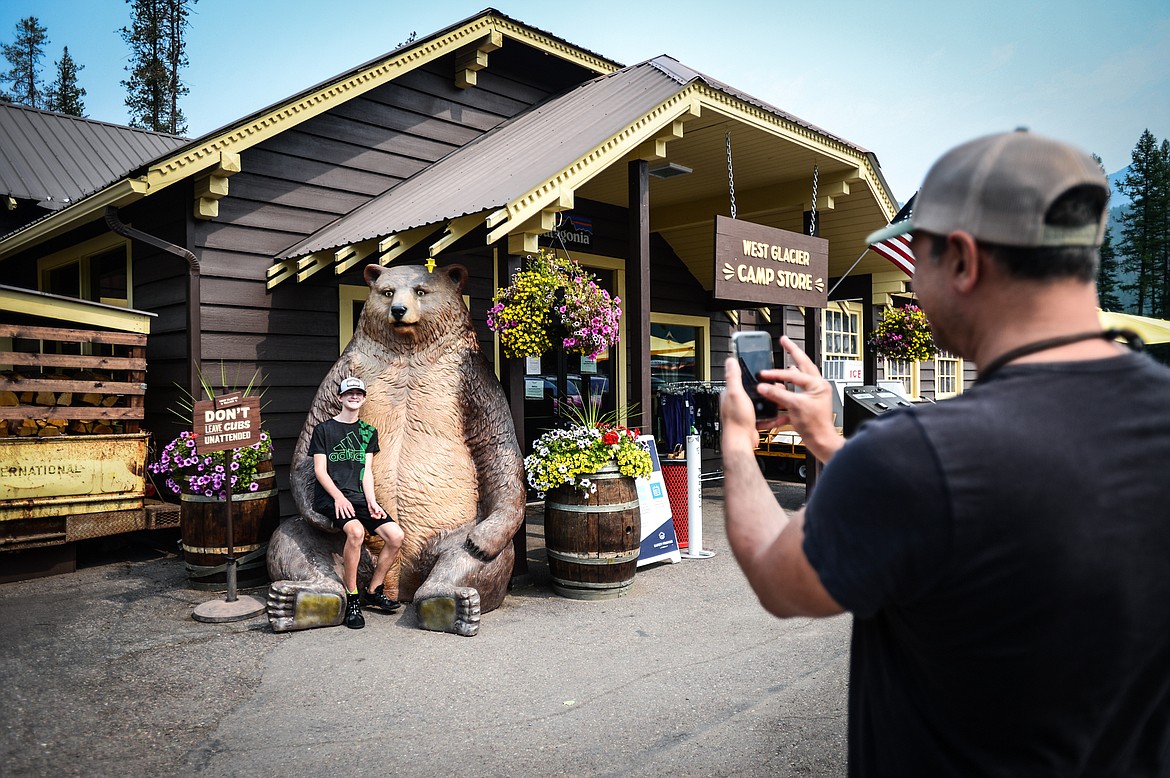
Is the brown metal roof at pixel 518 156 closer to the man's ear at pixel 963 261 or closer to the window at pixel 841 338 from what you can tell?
the man's ear at pixel 963 261

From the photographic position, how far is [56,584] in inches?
238

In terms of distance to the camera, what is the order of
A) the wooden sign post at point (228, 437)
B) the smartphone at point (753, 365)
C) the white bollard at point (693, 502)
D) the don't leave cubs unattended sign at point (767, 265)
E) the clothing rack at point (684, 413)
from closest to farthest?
the smartphone at point (753, 365) < the wooden sign post at point (228, 437) < the don't leave cubs unattended sign at point (767, 265) < the white bollard at point (693, 502) < the clothing rack at point (684, 413)

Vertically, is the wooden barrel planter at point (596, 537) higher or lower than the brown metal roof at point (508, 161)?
lower

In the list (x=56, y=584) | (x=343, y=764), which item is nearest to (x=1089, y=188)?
(x=343, y=764)

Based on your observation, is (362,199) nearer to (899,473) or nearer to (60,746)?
(60,746)

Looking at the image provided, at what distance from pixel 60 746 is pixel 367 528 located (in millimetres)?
2032

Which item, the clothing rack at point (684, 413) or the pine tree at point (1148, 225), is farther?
the pine tree at point (1148, 225)

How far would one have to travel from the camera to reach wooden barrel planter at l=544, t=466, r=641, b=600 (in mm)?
5492

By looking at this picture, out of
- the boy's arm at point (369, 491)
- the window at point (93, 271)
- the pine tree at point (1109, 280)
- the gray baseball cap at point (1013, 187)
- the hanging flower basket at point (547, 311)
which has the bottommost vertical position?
the boy's arm at point (369, 491)

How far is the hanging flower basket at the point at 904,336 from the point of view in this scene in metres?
10.2

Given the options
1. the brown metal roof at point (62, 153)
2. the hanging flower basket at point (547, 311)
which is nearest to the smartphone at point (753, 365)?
the hanging flower basket at point (547, 311)

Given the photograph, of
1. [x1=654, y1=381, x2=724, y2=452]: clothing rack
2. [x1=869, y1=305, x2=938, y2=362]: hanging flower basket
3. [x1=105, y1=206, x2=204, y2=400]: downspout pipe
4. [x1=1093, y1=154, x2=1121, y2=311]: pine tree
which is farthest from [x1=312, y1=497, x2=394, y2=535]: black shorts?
[x1=1093, y1=154, x2=1121, y2=311]: pine tree

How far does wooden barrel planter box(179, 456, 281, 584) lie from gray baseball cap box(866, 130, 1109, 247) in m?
5.50

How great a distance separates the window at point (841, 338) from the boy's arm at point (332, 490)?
9.40 metres
